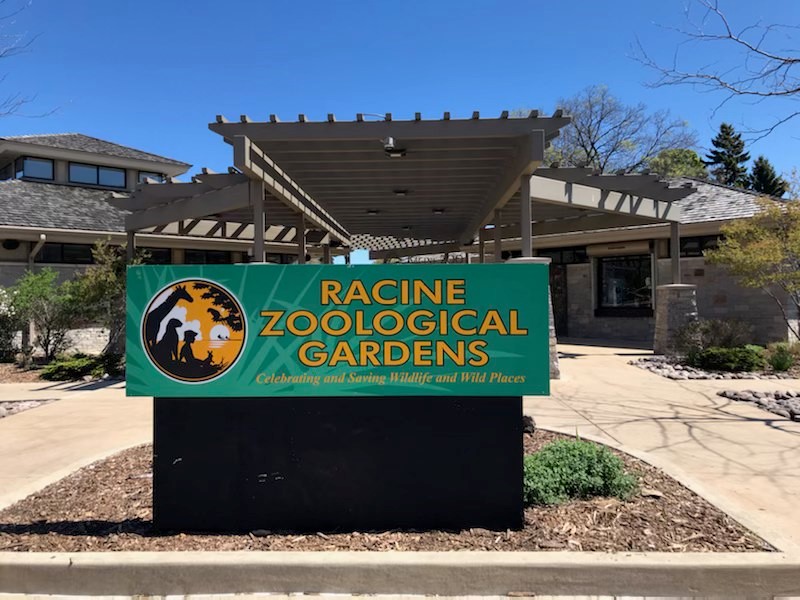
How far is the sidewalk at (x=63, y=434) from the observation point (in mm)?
5000

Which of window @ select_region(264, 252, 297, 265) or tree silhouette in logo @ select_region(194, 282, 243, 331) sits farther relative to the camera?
window @ select_region(264, 252, 297, 265)

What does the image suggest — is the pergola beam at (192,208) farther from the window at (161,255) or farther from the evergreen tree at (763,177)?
the evergreen tree at (763,177)

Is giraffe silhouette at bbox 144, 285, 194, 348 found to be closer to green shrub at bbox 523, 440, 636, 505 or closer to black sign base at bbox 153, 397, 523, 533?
black sign base at bbox 153, 397, 523, 533

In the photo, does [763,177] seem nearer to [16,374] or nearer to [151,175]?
[151,175]

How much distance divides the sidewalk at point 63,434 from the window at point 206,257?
9672 mm

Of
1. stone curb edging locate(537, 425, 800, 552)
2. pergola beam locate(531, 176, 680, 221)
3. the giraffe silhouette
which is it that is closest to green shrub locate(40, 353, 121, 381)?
the giraffe silhouette

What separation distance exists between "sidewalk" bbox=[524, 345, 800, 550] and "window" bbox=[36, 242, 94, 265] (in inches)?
550

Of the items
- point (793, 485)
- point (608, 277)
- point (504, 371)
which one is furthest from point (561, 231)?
point (504, 371)

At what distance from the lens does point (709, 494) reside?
414 cm

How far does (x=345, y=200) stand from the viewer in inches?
487

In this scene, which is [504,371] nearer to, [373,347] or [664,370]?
[373,347]

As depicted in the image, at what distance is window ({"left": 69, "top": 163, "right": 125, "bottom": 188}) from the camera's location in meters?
19.5

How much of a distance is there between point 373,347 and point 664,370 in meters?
8.99

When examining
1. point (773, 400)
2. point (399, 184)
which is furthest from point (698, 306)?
point (399, 184)
